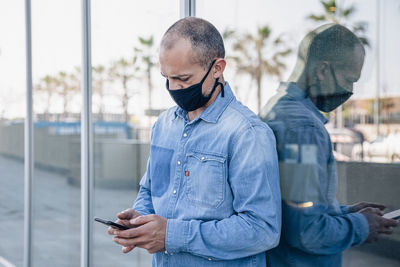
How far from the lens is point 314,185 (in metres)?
1.97

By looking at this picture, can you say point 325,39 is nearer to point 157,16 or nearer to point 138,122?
point 157,16

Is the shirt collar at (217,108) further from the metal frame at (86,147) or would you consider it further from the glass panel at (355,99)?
the metal frame at (86,147)

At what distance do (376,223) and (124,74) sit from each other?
270 cm

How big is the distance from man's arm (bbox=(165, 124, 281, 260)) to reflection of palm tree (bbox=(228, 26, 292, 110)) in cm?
46

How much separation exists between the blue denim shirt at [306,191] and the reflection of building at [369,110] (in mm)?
127

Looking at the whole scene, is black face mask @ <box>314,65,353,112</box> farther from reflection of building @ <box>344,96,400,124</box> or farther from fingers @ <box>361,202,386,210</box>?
fingers @ <box>361,202,386,210</box>

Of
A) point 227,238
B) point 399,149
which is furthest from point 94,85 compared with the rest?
point 399,149

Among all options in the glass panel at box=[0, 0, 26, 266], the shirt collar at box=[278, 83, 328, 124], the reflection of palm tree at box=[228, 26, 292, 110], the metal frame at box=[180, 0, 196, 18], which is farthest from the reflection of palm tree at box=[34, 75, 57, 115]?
the shirt collar at box=[278, 83, 328, 124]

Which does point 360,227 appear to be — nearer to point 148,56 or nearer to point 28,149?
point 148,56

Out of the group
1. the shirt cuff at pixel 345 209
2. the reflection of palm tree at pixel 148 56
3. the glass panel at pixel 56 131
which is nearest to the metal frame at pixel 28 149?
the glass panel at pixel 56 131

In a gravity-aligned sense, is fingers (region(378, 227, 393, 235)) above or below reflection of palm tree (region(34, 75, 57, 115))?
below

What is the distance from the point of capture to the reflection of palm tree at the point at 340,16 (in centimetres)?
172

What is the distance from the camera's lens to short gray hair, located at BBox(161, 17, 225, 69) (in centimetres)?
180

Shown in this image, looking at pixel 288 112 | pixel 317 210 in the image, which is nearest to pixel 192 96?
pixel 288 112
